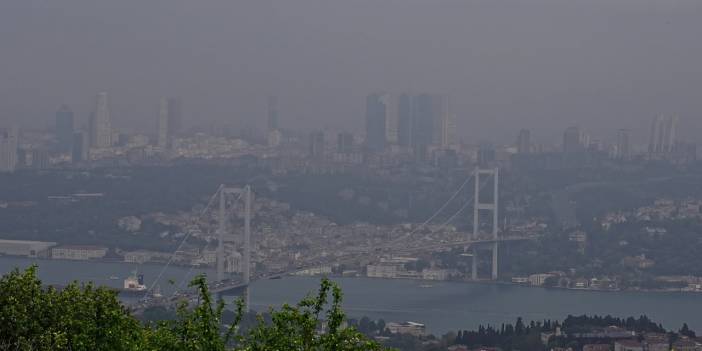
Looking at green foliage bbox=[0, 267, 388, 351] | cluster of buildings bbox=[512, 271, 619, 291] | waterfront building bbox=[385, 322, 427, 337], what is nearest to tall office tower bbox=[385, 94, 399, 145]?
cluster of buildings bbox=[512, 271, 619, 291]

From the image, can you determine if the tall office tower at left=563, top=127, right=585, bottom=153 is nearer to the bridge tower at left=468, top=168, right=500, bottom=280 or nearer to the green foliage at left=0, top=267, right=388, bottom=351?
the bridge tower at left=468, top=168, right=500, bottom=280

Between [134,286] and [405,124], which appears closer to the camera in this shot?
[134,286]

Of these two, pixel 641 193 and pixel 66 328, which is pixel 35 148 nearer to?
pixel 641 193

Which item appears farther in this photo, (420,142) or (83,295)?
(420,142)

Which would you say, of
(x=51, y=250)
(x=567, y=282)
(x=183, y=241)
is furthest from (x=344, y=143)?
(x=567, y=282)

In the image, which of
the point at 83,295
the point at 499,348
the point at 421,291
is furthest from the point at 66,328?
the point at 421,291

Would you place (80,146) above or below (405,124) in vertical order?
below

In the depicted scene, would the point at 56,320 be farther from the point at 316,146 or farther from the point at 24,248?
the point at 316,146
